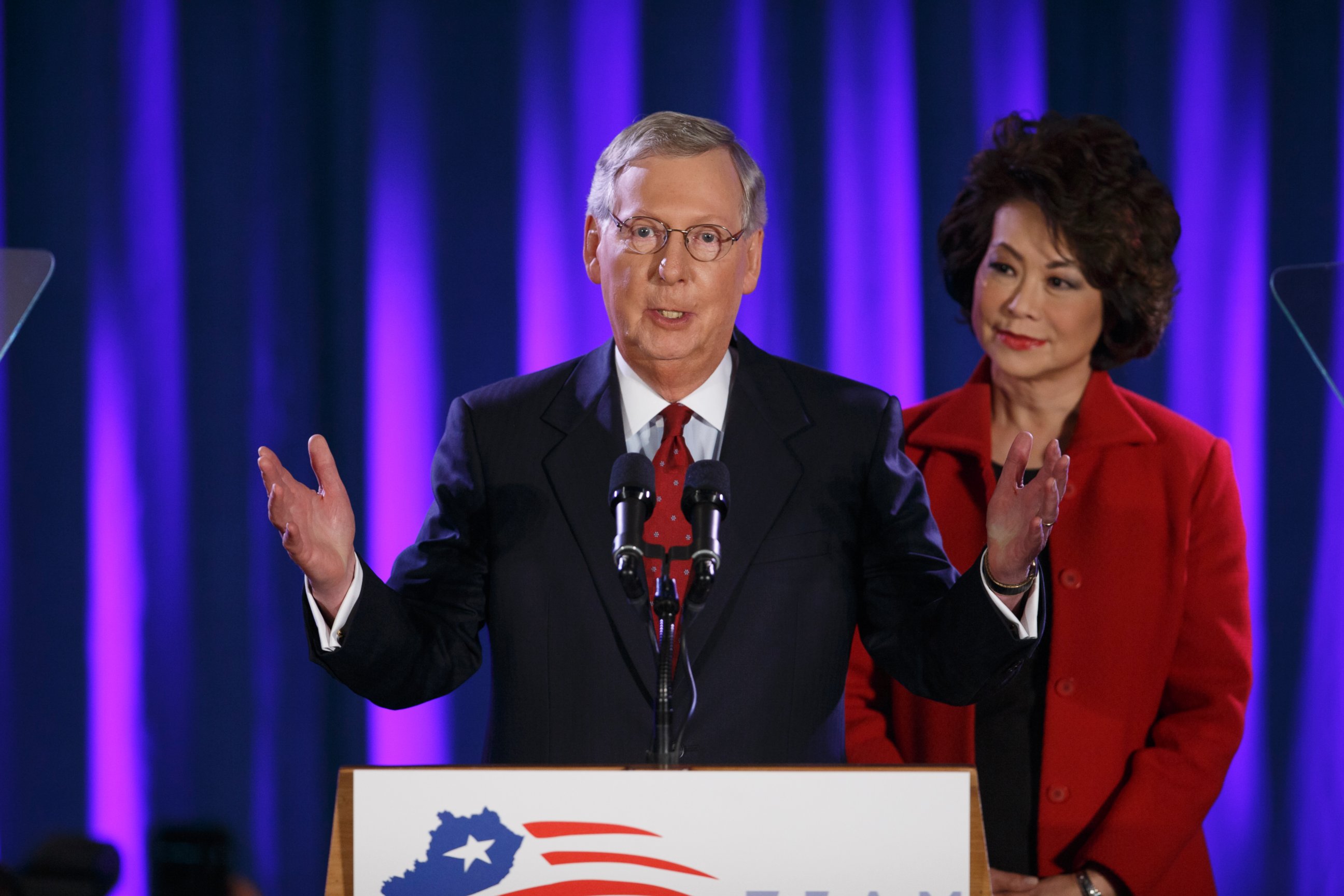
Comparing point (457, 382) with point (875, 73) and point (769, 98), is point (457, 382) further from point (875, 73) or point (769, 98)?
point (875, 73)

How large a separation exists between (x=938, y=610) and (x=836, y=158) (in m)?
1.91

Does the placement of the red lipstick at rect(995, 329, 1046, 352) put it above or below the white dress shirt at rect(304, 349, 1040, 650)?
above

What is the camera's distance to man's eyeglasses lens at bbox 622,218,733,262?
1.75 metres

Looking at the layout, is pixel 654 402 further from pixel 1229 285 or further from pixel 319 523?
pixel 1229 285

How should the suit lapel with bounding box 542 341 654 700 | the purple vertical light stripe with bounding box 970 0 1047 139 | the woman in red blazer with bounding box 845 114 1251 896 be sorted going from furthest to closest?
the purple vertical light stripe with bounding box 970 0 1047 139 → the woman in red blazer with bounding box 845 114 1251 896 → the suit lapel with bounding box 542 341 654 700

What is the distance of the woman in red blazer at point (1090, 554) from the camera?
2.07 meters

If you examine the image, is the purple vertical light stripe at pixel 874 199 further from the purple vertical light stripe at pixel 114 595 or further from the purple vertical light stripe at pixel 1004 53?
the purple vertical light stripe at pixel 114 595

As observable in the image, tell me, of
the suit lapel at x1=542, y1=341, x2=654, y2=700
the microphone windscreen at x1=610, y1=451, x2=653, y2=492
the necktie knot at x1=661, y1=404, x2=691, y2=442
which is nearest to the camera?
the microphone windscreen at x1=610, y1=451, x2=653, y2=492

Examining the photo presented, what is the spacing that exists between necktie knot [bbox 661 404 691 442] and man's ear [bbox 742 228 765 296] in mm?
209

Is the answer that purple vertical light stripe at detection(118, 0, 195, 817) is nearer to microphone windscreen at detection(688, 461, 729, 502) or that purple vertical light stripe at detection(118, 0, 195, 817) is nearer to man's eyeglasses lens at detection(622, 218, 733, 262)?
man's eyeglasses lens at detection(622, 218, 733, 262)

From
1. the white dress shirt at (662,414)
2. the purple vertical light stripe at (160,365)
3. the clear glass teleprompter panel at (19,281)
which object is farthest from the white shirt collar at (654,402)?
the purple vertical light stripe at (160,365)

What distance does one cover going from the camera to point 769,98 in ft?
10.6

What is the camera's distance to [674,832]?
1153 mm

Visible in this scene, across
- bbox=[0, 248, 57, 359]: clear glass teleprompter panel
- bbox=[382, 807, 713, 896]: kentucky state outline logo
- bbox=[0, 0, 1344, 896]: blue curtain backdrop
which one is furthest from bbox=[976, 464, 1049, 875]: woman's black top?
bbox=[0, 248, 57, 359]: clear glass teleprompter panel
